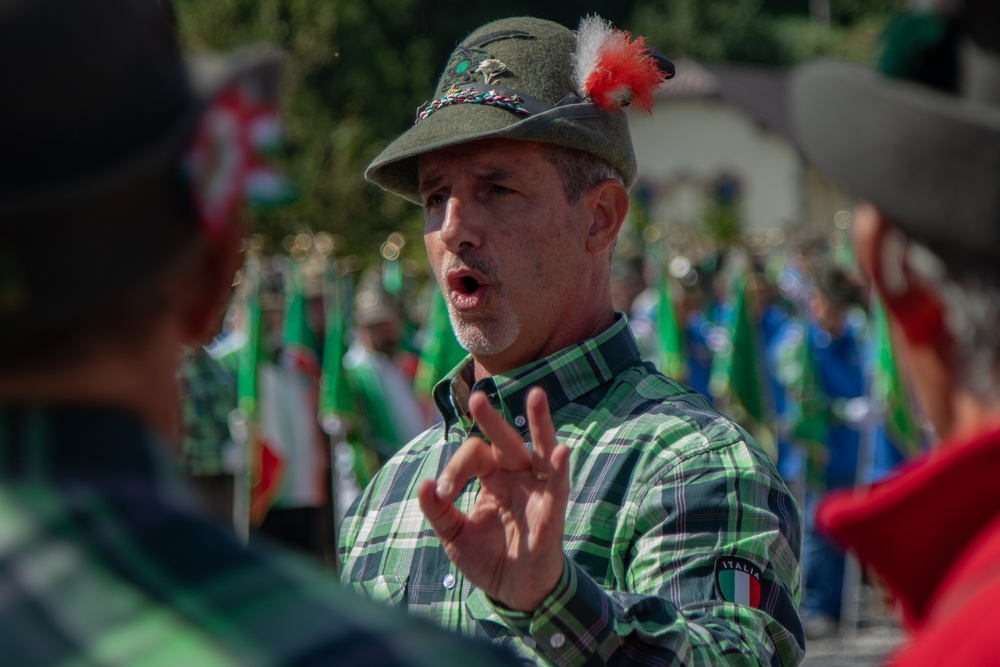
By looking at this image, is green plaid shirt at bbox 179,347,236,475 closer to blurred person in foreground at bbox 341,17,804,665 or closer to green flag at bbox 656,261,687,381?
green flag at bbox 656,261,687,381

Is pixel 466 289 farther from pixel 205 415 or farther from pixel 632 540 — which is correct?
pixel 205 415

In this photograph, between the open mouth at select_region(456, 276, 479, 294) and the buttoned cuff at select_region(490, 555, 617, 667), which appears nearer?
the buttoned cuff at select_region(490, 555, 617, 667)

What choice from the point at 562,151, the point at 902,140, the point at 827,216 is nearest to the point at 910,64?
the point at 902,140

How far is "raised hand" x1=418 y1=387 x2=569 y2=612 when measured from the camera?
197 cm

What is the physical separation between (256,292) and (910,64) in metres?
8.73

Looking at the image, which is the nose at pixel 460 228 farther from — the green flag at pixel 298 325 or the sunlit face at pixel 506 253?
the green flag at pixel 298 325

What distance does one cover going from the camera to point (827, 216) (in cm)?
4956

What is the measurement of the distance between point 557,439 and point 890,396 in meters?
7.56

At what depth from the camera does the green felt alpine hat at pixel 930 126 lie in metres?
1.43

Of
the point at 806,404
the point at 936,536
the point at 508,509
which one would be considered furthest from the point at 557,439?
the point at 806,404

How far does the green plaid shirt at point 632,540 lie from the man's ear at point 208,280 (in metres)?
0.73

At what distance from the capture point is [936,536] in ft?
4.90

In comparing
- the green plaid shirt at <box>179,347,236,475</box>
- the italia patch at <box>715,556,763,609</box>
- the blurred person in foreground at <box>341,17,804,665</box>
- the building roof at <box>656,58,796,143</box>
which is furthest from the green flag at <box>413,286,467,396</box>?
the building roof at <box>656,58,796,143</box>

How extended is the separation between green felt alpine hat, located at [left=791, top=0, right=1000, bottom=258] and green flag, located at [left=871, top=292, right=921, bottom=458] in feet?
25.5
